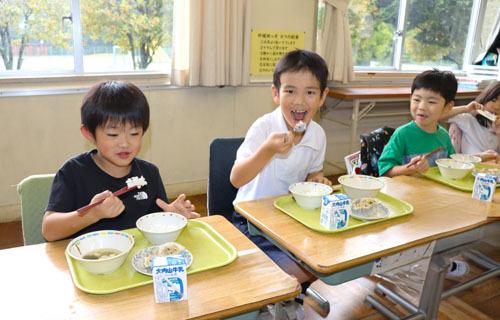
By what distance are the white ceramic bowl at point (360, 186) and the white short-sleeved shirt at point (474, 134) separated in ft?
4.50

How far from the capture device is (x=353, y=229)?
1.18m

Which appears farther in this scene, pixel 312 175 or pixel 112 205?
pixel 312 175

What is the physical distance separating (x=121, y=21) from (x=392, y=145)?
2246mm

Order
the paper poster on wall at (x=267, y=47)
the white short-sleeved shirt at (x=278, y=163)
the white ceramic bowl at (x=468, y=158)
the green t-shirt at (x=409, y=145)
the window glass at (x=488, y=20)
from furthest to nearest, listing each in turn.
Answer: the window glass at (x=488, y=20) < the paper poster on wall at (x=267, y=47) < the green t-shirt at (x=409, y=145) < the white ceramic bowl at (x=468, y=158) < the white short-sleeved shirt at (x=278, y=163)

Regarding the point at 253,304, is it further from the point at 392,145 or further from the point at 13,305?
the point at 392,145

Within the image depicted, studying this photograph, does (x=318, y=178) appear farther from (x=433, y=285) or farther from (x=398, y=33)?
(x=398, y=33)

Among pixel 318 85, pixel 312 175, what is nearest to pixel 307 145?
pixel 312 175

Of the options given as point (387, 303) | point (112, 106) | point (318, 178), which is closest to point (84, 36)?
point (112, 106)

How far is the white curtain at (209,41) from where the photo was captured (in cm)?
302

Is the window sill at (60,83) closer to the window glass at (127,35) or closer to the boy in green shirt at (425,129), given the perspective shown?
the window glass at (127,35)

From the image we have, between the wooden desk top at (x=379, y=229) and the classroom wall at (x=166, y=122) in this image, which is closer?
the wooden desk top at (x=379, y=229)

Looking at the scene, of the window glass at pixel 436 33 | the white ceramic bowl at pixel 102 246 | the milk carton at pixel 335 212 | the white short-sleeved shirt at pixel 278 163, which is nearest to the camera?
the white ceramic bowl at pixel 102 246

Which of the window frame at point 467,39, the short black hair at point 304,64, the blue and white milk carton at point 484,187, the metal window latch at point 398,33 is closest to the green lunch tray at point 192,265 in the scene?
the short black hair at point 304,64

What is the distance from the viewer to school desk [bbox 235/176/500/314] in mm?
1025
